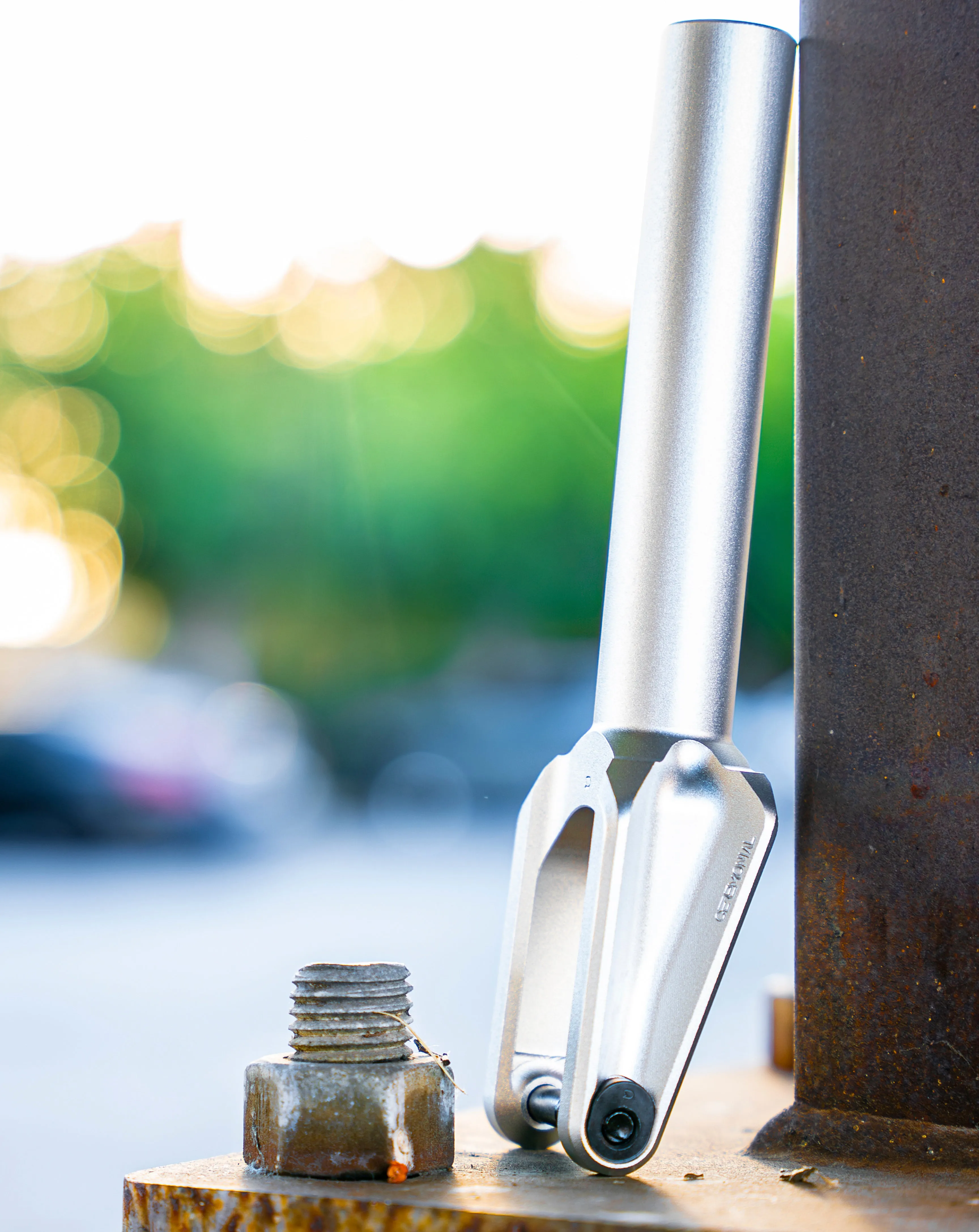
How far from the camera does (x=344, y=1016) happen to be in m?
1.23

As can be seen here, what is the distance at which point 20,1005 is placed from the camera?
530 cm

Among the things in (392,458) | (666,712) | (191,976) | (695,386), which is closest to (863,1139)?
(666,712)

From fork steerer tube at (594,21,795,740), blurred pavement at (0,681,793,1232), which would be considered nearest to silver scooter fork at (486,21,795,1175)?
fork steerer tube at (594,21,795,740)

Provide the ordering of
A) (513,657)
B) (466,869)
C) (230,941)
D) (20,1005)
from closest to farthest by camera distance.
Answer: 1. (20,1005)
2. (230,941)
3. (466,869)
4. (513,657)

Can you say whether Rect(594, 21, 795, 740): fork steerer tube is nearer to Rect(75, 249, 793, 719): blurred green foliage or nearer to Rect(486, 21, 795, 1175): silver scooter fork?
Rect(486, 21, 795, 1175): silver scooter fork

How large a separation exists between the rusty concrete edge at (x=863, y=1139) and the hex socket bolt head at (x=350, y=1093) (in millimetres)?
305

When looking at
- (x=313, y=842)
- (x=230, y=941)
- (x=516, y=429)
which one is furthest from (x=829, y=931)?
(x=516, y=429)

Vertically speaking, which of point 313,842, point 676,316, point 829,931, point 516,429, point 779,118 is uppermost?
point 516,429

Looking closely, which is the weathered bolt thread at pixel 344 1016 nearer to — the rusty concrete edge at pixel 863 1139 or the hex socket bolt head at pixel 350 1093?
the hex socket bolt head at pixel 350 1093

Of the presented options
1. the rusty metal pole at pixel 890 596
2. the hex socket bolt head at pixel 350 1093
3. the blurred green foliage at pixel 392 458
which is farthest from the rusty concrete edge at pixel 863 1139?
the blurred green foliage at pixel 392 458

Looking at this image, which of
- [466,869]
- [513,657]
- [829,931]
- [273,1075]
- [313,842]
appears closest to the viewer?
[273,1075]

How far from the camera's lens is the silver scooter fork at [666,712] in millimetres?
1158

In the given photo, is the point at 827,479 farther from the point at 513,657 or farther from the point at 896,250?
the point at 513,657

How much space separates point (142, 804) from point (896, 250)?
9191mm
